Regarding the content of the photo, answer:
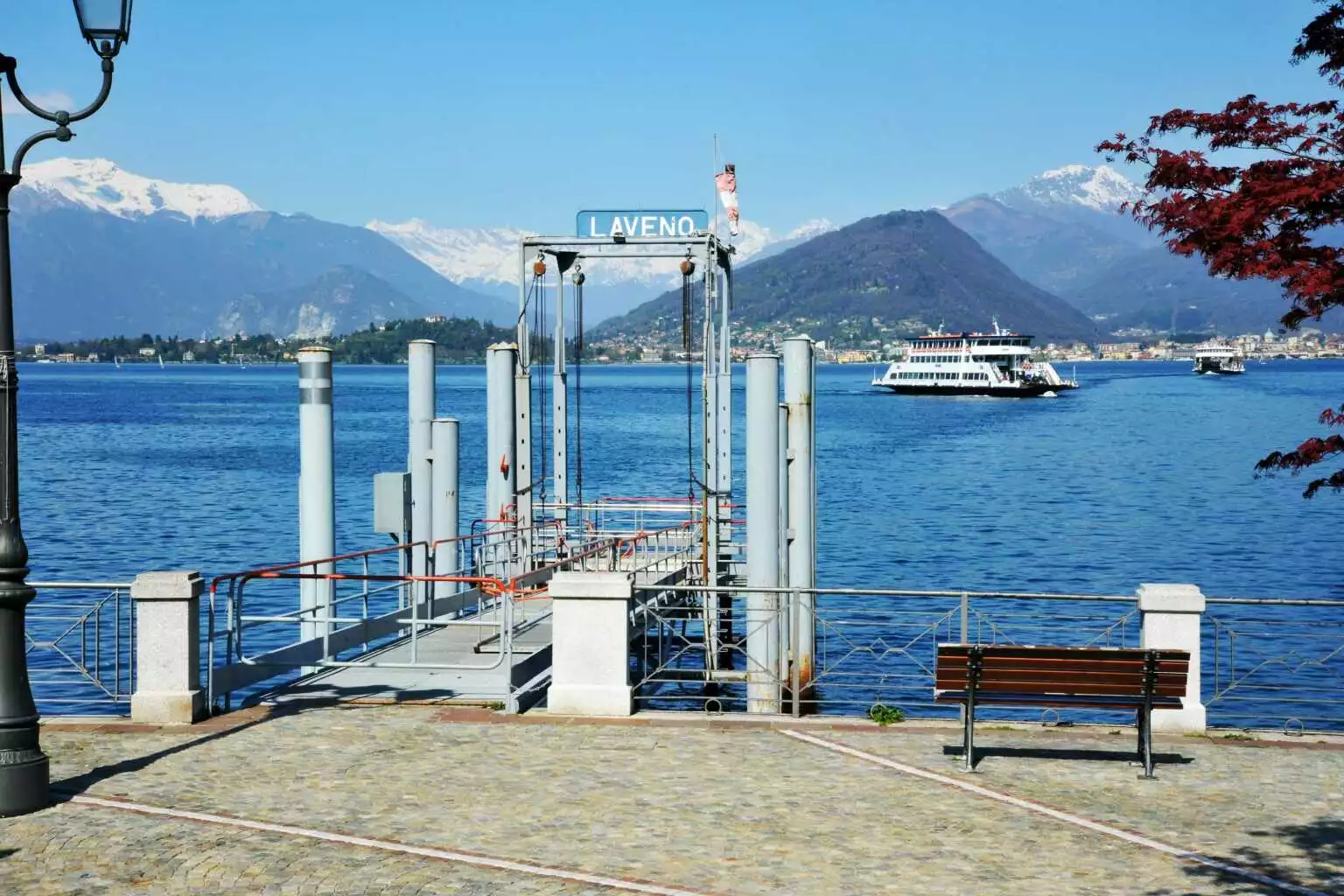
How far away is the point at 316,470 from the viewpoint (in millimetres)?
18391

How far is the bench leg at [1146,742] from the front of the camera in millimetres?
11461

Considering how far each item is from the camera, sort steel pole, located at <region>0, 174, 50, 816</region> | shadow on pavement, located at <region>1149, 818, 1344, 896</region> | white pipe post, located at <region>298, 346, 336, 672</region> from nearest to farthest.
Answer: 1. shadow on pavement, located at <region>1149, 818, 1344, 896</region>
2. steel pole, located at <region>0, 174, 50, 816</region>
3. white pipe post, located at <region>298, 346, 336, 672</region>

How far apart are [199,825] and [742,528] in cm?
2661

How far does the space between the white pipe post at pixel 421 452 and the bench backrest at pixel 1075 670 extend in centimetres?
1117

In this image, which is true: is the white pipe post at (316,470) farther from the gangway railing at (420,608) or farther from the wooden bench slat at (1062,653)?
the wooden bench slat at (1062,653)

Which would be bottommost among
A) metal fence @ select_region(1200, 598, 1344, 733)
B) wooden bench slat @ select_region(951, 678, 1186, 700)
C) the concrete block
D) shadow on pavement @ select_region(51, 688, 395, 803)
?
metal fence @ select_region(1200, 598, 1344, 733)

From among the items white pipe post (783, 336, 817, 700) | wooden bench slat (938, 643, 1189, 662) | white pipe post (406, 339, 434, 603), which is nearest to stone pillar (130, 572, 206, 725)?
wooden bench slat (938, 643, 1189, 662)

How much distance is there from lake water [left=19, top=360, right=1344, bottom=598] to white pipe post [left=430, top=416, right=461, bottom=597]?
22.0m

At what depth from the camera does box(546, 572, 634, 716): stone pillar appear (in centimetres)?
1335

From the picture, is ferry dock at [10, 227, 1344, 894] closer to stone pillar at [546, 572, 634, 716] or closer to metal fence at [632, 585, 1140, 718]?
A: stone pillar at [546, 572, 634, 716]

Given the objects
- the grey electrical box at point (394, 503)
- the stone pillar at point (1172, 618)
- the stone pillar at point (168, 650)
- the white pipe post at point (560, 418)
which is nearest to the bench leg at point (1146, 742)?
the stone pillar at point (1172, 618)

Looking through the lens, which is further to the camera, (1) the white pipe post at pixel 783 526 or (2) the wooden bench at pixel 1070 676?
(1) the white pipe post at pixel 783 526

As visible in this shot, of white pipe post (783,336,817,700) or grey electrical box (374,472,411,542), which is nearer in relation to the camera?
white pipe post (783,336,817,700)

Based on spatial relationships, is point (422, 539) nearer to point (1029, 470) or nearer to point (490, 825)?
point (490, 825)
